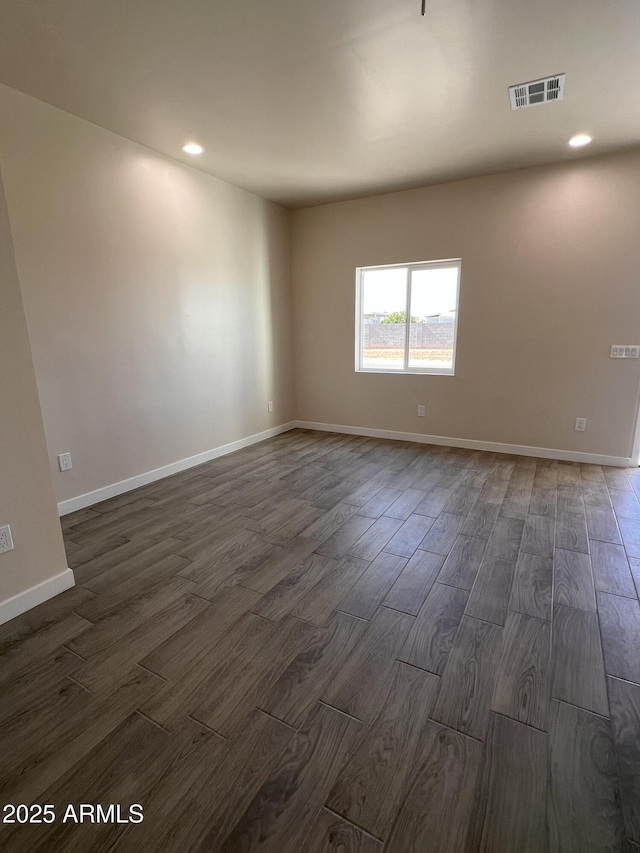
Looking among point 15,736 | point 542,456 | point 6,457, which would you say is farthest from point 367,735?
point 542,456

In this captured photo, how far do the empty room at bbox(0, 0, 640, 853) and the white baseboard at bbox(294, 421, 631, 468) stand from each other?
0.03 meters

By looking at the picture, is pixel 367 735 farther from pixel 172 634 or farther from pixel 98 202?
pixel 98 202

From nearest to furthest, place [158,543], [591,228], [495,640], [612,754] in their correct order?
[612,754] → [495,640] → [158,543] → [591,228]

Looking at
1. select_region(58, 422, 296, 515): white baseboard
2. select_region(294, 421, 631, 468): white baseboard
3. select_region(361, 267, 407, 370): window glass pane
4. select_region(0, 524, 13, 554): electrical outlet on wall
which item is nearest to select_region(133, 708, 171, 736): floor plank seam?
select_region(0, 524, 13, 554): electrical outlet on wall

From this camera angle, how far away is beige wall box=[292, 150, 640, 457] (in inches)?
143

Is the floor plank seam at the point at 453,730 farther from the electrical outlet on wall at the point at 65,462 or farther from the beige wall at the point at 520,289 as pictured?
the beige wall at the point at 520,289

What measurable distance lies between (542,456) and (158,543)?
12.5 feet

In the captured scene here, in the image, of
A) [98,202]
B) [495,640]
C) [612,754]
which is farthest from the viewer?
A: [98,202]

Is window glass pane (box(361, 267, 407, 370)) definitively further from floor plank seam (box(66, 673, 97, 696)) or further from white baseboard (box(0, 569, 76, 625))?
floor plank seam (box(66, 673, 97, 696))

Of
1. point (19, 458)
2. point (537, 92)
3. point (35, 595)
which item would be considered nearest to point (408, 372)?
point (537, 92)

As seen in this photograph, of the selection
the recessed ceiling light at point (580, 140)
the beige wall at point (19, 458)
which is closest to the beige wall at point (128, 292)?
the beige wall at point (19, 458)

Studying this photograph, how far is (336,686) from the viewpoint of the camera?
1496 millimetres

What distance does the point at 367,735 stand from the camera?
1.31 meters

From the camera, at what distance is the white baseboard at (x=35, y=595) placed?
1.86 m
